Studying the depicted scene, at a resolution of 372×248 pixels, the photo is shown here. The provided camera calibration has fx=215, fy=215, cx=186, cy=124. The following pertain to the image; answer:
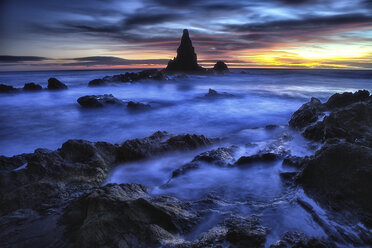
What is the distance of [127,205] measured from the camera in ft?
7.52

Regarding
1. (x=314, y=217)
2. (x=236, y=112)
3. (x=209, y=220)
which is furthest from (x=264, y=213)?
(x=236, y=112)

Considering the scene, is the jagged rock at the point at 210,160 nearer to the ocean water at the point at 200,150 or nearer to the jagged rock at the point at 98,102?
the ocean water at the point at 200,150

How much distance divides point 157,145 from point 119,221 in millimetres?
3180

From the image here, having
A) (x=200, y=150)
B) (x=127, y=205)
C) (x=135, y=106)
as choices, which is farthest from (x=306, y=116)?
(x=135, y=106)

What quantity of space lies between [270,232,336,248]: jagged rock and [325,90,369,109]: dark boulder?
6450 millimetres

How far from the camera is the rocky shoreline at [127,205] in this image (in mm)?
2127

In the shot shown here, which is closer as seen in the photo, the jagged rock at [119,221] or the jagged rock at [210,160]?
the jagged rock at [119,221]

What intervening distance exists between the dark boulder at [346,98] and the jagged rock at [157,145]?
182 inches

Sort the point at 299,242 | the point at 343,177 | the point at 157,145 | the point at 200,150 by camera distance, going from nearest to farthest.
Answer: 1. the point at 299,242
2. the point at 343,177
3. the point at 157,145
4. the point at 200,150

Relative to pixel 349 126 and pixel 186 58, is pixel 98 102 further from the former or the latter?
pixel 186 58

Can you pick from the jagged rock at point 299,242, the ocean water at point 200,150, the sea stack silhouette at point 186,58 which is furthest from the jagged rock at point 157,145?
the sea stack silhouette at point 186,58

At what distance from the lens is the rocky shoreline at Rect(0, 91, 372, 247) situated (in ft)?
6.98

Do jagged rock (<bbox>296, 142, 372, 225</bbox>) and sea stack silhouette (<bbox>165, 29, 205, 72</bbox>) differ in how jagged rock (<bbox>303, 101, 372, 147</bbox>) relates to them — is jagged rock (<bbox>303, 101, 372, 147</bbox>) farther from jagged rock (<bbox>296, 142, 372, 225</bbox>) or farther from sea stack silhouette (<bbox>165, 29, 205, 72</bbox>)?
sea stack silhouette (<bbox>165, 29, 205, 72</bbox>)

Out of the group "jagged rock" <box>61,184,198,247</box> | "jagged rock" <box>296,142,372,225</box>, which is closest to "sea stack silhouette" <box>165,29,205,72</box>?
"jagged rock" <box>296,142,372,225</box>
